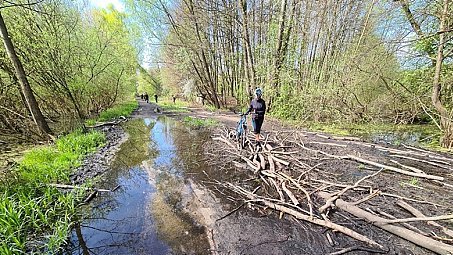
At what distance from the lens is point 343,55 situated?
41.1ft

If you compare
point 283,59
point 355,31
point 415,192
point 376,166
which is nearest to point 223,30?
point 283,59

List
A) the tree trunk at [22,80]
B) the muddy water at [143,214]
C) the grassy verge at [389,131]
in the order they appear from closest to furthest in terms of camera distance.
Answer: the muddy water at [143,214] < the tree trunk at [22,80] < the grassy verge at [389,131]

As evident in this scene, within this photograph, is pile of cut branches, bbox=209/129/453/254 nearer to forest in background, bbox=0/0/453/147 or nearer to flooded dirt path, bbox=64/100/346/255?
flooded dirt path, bbox=64/100/346/255

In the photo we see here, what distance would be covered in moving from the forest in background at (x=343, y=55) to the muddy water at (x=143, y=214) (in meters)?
8.81

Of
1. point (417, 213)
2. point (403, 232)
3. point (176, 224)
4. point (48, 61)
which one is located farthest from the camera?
point (48, 61)

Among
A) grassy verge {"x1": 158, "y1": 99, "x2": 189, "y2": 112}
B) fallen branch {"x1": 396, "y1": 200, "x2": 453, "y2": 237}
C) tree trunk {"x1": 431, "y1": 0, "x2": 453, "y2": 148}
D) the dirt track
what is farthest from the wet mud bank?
grassy verge {"x1": 158, "y1": 99, "x2": 189, "y2": 112}

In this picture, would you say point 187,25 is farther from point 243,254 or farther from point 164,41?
point 243,254

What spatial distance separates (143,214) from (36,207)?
6.85 feet

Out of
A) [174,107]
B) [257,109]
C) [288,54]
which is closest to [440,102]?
[257,109]

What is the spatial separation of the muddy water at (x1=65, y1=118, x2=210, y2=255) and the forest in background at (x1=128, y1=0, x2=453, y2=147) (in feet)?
28.9

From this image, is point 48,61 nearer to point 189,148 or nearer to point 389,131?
point 189,148

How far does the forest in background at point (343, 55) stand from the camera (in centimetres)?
855

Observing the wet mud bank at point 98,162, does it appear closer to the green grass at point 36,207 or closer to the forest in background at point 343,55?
the green grass at point 36,207

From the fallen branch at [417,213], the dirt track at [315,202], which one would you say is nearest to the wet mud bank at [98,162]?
the dirt track at [315,202]
